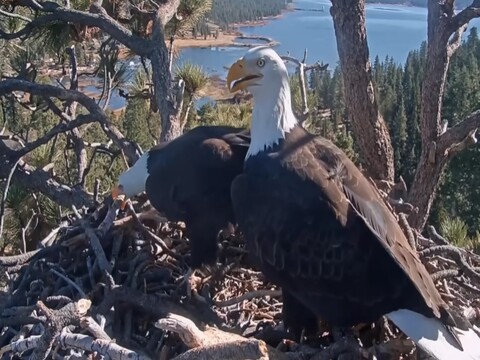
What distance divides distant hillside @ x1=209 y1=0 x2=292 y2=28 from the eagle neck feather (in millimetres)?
18730

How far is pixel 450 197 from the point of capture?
1739 centimetres

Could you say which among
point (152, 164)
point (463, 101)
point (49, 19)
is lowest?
point (463, 101)

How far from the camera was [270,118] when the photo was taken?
262cm

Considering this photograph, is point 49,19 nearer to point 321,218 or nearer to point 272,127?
point 272,127

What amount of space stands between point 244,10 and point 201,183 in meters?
26.6

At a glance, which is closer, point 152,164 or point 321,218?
point 321,218

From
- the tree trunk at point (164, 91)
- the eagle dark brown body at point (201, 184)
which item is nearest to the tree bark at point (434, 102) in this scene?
the tree trunk at point (164, 91)

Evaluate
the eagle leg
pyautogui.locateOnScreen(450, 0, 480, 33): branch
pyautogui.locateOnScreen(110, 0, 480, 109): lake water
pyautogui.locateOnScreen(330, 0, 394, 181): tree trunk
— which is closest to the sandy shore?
pyautogui.locateOnScreen(330, 0, 394, 181): tree trunk

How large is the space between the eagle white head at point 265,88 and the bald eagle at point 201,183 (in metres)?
0.29

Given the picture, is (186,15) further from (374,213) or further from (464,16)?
(374,213)

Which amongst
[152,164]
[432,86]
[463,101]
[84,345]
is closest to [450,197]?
[463,101]

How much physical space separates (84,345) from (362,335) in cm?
115

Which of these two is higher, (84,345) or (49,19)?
(49,19)

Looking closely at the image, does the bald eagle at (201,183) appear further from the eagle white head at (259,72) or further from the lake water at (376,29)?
the lake water at (376,29)
